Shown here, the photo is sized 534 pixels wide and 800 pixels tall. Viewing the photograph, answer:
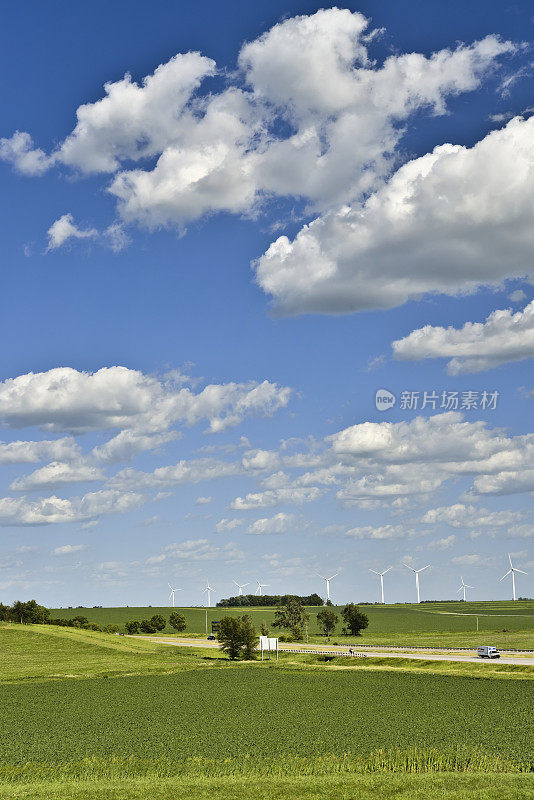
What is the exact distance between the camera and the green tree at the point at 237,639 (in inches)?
5684

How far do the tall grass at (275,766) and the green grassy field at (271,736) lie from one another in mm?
116

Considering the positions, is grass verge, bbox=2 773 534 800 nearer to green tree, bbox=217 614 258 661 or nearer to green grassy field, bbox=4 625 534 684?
green grassy field, bbox=4 625 534 684

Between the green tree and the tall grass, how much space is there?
10144 centimetres

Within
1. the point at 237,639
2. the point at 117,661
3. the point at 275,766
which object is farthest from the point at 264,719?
the point at 237,639

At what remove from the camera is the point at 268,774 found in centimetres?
4091

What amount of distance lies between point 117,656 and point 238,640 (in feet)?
77.6

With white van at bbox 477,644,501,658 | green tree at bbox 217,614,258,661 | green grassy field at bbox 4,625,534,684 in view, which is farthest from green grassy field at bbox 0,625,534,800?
green tree at bbox 217,614,258,661

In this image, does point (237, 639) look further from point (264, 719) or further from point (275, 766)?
point (275, 766)

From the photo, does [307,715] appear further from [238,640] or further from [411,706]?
[238,640]

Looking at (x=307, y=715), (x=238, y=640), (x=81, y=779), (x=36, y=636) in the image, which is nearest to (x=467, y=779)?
(x=81, y=779)

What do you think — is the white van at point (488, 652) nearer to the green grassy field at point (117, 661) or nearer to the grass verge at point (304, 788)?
the green grassy field at point (117, 661)

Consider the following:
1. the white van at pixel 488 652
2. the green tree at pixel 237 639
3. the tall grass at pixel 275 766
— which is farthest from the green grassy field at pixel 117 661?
the tall grass at pixel 275 766

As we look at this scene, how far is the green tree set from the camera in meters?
144

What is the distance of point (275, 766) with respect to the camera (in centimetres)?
4256
